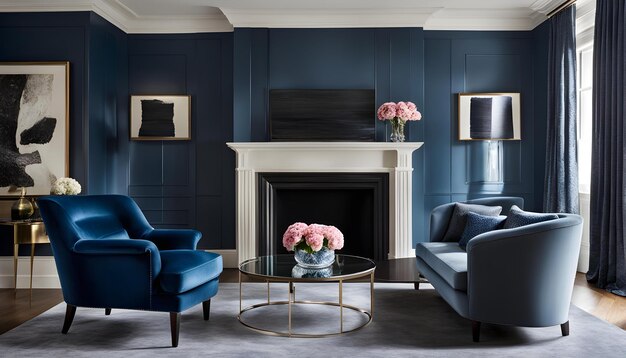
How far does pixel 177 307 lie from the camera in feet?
11.2

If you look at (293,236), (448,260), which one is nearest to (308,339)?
(293,236)

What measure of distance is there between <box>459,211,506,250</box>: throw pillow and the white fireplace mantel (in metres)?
1.44

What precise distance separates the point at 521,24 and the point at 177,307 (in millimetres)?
4915

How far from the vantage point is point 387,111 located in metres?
5.89

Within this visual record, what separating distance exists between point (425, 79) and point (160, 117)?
9.71ft

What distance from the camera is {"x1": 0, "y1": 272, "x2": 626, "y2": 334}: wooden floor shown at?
160 inches

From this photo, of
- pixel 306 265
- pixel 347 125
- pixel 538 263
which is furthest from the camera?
pixel 347 125

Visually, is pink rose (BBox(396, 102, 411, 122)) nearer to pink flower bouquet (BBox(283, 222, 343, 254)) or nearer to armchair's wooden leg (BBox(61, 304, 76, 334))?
pink flower bouquet (BBox(283, 222, 343, 254))

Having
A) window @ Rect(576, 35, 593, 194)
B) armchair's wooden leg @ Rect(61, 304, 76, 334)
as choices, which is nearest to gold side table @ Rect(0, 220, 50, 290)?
armchair's wooden leg @ Rect(61, 304, 76, 334)

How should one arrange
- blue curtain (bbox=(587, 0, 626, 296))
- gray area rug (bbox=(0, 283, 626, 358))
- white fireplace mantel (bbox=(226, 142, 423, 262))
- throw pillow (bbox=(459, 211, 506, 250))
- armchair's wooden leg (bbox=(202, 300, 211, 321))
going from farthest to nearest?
1. white fireplace mantel (bbox=(226, 142, 423, 262))
2. blue curtain (bbox=(587, 0, 626, 296))
3. throw pillow (bbox=(459, 211, 506, 250))
4. armchair's wooden leg (bbox=(202, 300, 211, 321))
5. gray area rug (bbox=(0, 283, 626, 358))

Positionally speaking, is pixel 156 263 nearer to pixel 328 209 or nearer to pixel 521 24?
pixel 328 209

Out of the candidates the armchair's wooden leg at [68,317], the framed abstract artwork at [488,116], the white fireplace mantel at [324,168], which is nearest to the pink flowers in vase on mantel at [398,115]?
the white fireplace mantel at [324,168]

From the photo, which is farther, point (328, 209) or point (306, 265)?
point (328, 209)

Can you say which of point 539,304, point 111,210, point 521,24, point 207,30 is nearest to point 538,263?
point 539,304
